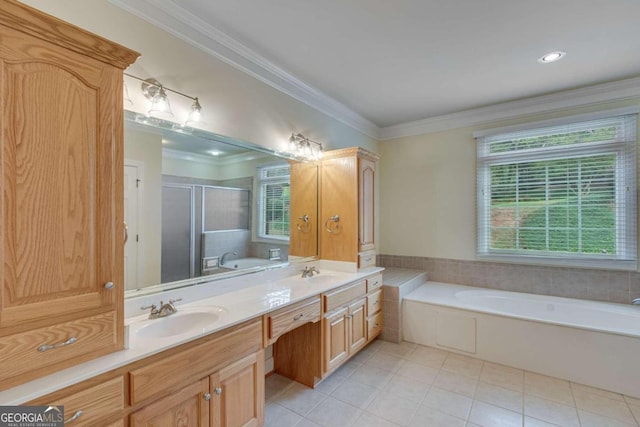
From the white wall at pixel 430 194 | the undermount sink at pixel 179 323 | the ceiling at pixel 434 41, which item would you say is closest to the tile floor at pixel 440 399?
the undermount sink at pixel 179 323

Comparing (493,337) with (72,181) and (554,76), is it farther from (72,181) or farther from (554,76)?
(72,181)

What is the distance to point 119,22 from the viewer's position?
1.54 m

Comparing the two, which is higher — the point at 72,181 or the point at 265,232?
the point at 72,181

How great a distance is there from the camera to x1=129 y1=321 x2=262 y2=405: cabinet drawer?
1.17 meters

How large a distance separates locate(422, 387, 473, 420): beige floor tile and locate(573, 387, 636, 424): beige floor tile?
2.69 ft

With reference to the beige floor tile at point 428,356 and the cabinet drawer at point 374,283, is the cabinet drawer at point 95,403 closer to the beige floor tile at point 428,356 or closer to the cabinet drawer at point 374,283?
the cabinet drawer at point 374,283

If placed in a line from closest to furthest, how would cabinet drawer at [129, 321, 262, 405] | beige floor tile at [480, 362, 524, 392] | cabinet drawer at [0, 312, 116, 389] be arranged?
cabinet drawer at [0, 312, 116, 389] < cabinet drawer at [129, 321, 262, 405] < beige floor tile at [480, 362, 524, 392]

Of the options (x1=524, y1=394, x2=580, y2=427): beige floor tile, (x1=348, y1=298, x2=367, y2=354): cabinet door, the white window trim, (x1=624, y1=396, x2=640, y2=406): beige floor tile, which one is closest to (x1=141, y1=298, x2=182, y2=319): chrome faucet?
the white window trim

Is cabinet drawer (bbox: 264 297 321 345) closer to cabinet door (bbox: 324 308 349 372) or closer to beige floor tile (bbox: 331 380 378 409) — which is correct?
cabinet door (bbox: 324 308 349 372)

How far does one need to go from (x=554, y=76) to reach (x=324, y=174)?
92.8 inches

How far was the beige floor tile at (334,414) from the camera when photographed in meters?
1.93

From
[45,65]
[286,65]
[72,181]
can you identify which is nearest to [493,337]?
[286,65]

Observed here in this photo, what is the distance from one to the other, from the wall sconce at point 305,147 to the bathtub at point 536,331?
1.92 meters

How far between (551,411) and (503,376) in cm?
47
